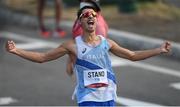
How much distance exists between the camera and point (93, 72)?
5395 millimetres

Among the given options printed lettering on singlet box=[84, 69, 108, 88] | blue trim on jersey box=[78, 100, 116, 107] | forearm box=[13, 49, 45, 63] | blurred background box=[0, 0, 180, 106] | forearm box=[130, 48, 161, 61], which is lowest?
blue trim on jersey box=[78, 100, 116, 107]

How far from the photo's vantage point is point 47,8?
1468cm

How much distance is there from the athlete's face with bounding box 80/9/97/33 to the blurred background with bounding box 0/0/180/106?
2.89 m

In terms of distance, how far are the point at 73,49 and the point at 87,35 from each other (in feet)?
0.53

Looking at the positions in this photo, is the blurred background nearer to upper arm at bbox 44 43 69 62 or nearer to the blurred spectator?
the blurred spectator

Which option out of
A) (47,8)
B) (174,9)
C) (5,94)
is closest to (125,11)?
(174,9)

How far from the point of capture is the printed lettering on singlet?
212 inches

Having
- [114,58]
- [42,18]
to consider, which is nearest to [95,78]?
[114,58]

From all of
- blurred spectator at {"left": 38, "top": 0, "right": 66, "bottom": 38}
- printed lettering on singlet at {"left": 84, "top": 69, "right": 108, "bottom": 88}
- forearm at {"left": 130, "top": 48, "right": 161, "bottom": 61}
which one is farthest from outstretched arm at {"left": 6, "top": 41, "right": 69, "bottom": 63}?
blurred spectator at {"left": 38, "top": 0, "right": 66, "bottom": 38}

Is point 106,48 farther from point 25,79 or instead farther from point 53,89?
point 25,79

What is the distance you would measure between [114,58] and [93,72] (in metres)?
5.39

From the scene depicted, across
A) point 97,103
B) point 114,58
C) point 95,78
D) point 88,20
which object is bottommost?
point 97,103

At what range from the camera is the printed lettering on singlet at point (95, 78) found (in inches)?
212

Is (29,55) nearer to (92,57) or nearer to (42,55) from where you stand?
(42,55)
